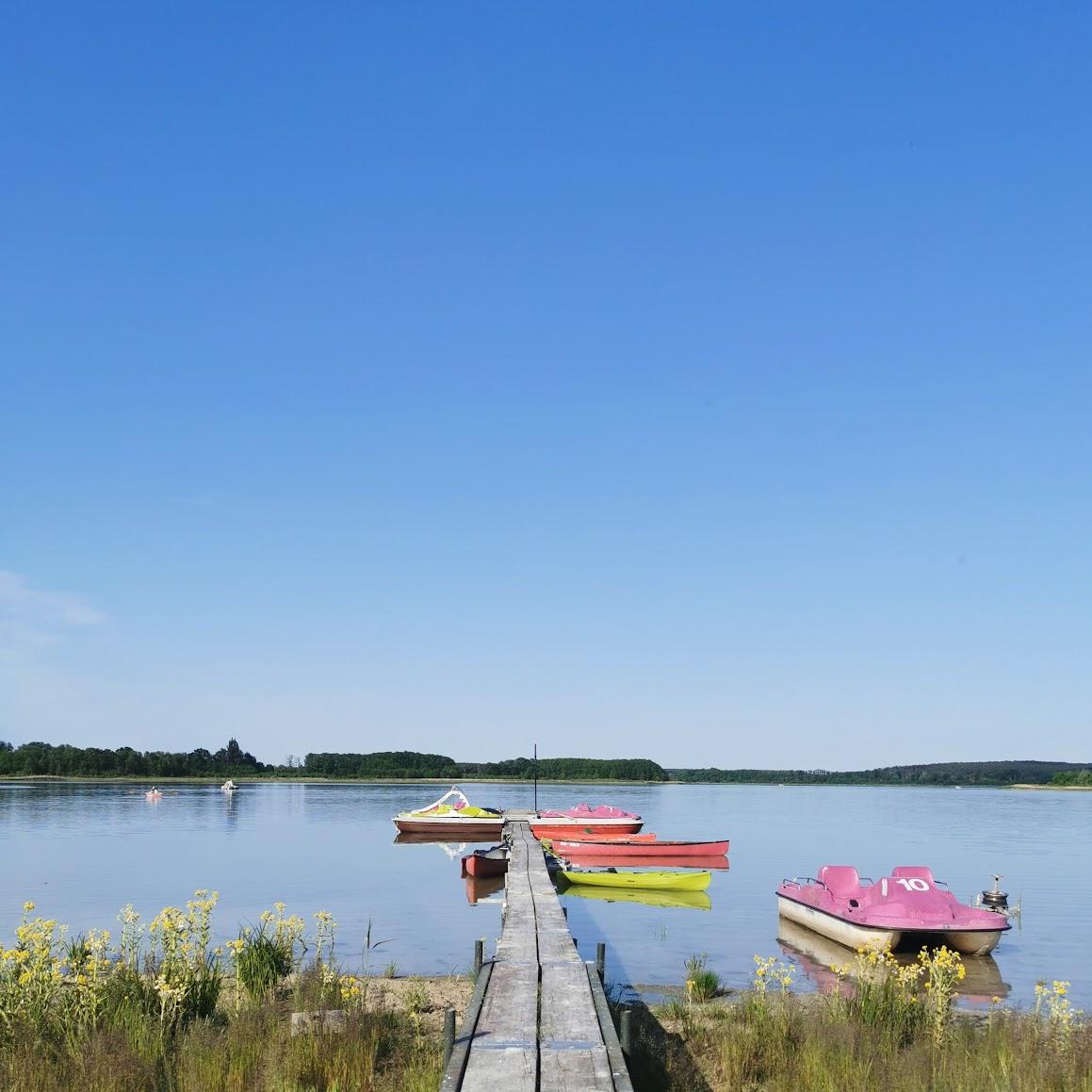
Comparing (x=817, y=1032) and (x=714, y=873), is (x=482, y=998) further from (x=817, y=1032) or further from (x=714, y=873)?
(x=714, y=873)

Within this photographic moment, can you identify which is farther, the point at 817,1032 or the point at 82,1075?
the point at 817,1032

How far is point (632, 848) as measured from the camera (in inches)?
1682

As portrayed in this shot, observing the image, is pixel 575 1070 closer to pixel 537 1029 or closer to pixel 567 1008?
pixel 537 1029

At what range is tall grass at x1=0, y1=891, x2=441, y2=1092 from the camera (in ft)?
30.3

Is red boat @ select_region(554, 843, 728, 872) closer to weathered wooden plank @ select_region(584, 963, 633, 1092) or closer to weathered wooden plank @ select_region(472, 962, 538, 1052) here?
weathered wooden plank @ select_region(472, 962, 538, 1052)

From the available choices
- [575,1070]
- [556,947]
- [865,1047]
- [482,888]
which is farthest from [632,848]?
[575,1070]

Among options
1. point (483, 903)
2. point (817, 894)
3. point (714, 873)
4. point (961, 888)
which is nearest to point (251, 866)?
point (483, 903)

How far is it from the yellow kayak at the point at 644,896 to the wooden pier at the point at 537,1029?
16.2 meters

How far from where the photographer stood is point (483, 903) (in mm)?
29500

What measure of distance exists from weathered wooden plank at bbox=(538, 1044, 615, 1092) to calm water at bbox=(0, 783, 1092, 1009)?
999 cm

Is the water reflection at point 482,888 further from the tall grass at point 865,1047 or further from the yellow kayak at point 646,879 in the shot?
the tall grass at point 865,1047

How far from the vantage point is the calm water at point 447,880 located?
71.1 ft

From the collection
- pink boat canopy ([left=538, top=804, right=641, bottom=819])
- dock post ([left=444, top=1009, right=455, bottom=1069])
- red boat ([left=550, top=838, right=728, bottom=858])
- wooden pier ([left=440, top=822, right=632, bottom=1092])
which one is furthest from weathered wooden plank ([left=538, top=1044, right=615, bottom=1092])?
pink boat canopy ([left=538, top=804, right=641, bottom=819])

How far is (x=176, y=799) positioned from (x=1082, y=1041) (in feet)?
342
